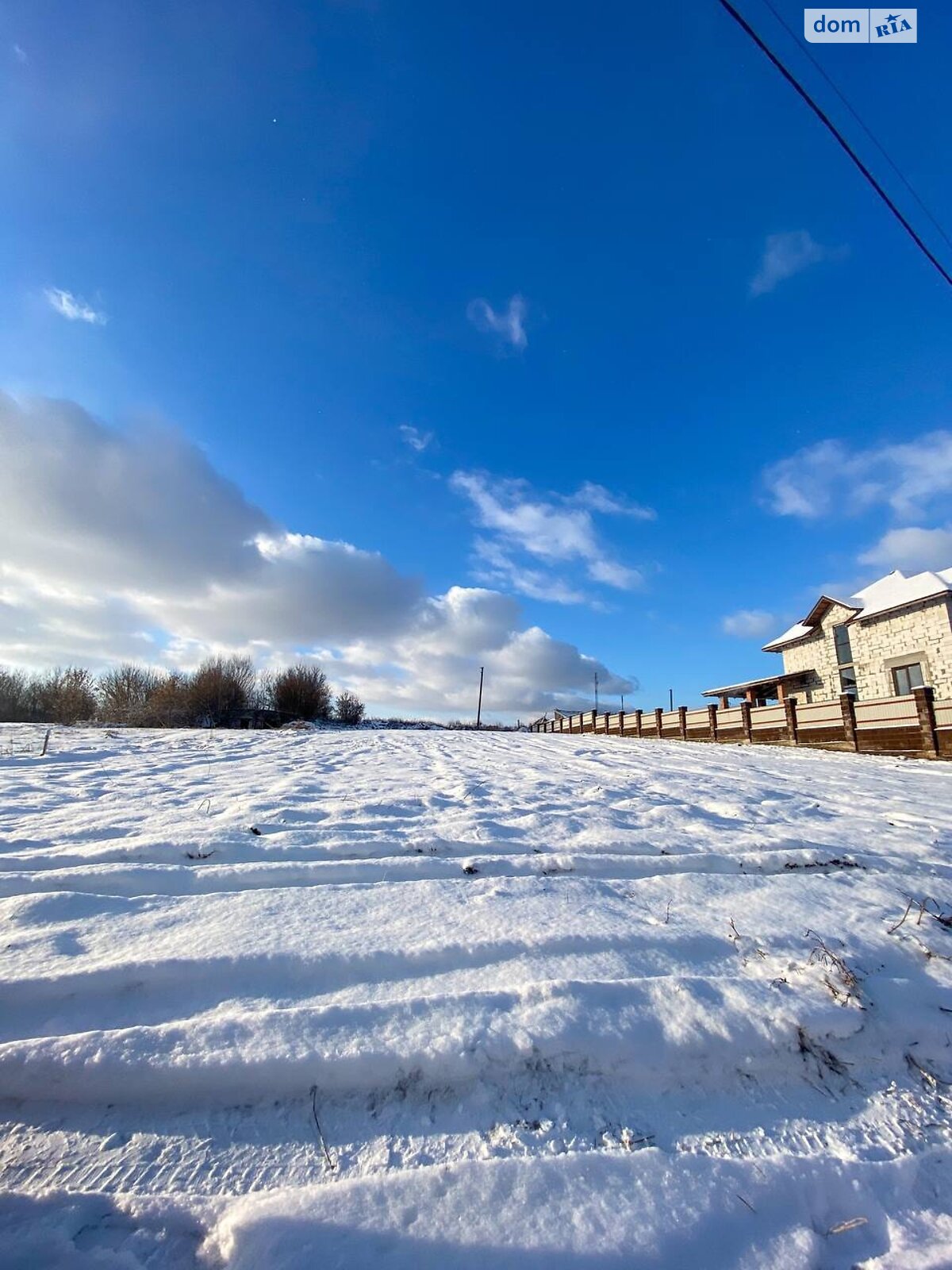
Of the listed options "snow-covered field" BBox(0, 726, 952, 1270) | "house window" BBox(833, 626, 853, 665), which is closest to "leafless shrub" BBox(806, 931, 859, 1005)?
"snow-covered field" BBox(0, 726, 952, 1270)

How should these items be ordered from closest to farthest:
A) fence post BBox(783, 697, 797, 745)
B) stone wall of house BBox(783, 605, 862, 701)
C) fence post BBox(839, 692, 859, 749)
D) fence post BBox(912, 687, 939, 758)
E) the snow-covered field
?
1. the snow-covered field
2. fence post BBox(912, 687, 939, 758)
3. fence post BBox(839, 692, 859, 749)
4. fence post BBox(783, 697, 797, 745)
5. stone wall of house BBox(783, 605, 862, 701)

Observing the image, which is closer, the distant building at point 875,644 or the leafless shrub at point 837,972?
the leafless shrub at point 837,972

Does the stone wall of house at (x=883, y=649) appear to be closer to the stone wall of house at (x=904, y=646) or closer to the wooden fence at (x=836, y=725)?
the stone wall of house at (x=904, y=646)

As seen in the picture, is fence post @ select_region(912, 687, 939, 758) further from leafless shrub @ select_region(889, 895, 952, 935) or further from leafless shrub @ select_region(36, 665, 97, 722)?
leafless shrub @ select_region(36, 665, 97, 722)

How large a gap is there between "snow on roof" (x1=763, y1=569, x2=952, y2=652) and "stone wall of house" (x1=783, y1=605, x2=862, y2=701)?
0.32 meters

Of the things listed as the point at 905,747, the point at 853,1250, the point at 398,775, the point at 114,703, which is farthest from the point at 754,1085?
the point at 114,703

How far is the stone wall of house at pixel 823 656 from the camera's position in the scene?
2288 cm

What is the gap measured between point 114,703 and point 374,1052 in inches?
1190

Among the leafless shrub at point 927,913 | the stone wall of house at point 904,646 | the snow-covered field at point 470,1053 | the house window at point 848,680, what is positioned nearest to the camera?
the snow-covered field at point 470,1053

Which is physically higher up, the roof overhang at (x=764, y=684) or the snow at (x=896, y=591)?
the snow at (x=896, y=591)

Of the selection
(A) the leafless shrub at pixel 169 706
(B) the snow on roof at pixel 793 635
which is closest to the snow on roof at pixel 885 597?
(B) the snow on roof at pixel 793 635

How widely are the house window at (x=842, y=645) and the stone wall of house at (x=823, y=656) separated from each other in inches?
5.2

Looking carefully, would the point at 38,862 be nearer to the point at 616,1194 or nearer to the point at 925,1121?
the point at 616,1194

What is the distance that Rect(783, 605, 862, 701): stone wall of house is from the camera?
22875mm
